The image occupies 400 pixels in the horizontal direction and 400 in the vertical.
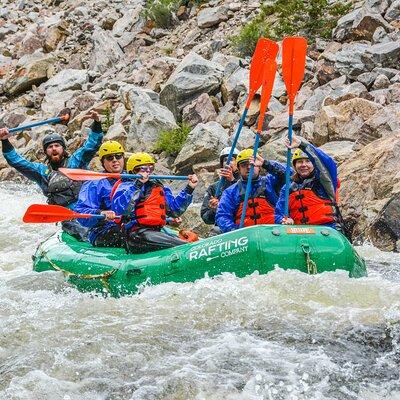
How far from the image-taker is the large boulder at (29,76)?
19.0 meters

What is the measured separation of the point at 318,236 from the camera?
18.5 feet

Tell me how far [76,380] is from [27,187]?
9725 mm

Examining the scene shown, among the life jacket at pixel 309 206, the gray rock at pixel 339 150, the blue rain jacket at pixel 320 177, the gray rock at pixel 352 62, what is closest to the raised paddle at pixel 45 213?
the blue rain jacket at pixel 320 177

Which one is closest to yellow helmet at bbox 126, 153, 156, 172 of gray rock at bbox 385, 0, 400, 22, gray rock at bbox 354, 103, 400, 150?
gray rock at bbox 354, 103, 400, 150

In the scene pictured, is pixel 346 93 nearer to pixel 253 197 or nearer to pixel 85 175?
pixel 253 197

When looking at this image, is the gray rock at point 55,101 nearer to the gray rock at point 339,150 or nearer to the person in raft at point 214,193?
the gray rock at point 339,150

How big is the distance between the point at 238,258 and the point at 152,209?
4.10 feet

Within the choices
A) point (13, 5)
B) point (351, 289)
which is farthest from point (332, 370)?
point (13, 5)

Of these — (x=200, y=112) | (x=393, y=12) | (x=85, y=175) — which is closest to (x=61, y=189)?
(x=85, y=175)

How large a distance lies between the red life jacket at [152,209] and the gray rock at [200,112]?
20.6 feet

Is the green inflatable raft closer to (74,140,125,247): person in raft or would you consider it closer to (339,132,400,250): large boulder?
(74,140,125,247): person in raft

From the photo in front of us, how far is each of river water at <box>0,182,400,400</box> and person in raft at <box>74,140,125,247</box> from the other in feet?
2.49

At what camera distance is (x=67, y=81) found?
17.7 m

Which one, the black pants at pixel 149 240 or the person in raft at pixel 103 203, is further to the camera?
the person in raft at pixel 103 203
